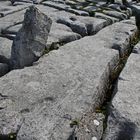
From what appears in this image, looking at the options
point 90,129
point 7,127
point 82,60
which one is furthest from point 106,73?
point 7,127

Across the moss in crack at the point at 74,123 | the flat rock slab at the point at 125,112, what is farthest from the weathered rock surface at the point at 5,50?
the moss in crack at the point at 74,123

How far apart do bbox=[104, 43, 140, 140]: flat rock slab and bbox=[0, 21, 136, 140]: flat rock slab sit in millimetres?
257

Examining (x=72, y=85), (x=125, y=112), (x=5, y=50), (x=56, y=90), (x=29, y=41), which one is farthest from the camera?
(x=5, y=50)

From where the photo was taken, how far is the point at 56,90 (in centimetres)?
582

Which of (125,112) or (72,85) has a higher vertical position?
(125,112)

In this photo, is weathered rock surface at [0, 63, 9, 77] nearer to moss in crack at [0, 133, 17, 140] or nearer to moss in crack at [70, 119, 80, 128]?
moss in crack at [0, 133, 17, 140]

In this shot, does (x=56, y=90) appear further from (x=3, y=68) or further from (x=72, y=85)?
(x=3, y=68)

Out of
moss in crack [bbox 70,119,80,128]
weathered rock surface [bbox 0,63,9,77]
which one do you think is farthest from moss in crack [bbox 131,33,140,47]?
moss in crack [bbox 70,119,80,128]

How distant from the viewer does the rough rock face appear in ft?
22.4

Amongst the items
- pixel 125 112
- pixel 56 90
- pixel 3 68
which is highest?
pixel 125 112

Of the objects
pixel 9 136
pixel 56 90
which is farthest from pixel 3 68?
pixel 9 136

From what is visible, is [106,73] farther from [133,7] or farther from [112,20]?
[133,7]

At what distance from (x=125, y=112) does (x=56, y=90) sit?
4.45ft

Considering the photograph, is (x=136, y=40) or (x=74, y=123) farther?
(x=136, y=40)
